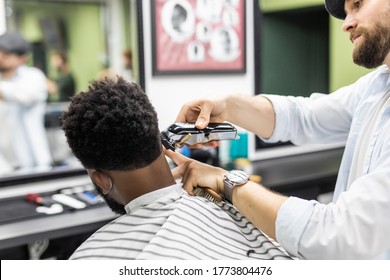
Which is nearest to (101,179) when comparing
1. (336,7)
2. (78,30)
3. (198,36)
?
(336,7)

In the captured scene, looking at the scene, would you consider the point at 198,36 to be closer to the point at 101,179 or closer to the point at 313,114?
the point at 313,114

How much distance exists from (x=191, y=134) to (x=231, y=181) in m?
0.15

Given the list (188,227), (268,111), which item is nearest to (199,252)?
(188,227)

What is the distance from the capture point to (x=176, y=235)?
3.02ft

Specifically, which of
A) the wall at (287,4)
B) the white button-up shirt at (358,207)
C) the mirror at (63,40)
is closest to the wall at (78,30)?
the mirror at (63,40)

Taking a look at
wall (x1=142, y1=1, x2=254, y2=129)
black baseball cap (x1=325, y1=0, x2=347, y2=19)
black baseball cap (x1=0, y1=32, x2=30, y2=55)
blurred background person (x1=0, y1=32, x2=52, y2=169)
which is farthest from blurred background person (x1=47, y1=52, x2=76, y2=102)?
black baseball cap (x1=325, y1=0, x2=347, y2=19)

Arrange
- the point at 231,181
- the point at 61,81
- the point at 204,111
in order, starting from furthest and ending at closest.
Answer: the point at 61,81 < the point at 204,111 < the point at 231,181

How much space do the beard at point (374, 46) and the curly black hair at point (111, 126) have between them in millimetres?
556

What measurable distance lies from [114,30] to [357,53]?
2964 millimetres

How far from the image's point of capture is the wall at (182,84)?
211cm

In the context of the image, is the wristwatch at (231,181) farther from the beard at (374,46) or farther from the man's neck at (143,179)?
the beard at (374,46)

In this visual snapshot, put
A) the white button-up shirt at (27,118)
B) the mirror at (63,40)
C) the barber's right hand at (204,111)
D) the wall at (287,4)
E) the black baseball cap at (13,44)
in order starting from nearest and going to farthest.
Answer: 1. the barber's right hand at (204,111)
2. the black baseball cap at (13,44)
3. the wall at (287,4)
4. the white button-up shirt at (27,118)
5. the mirror at (63,40)

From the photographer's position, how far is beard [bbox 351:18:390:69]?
1.05m

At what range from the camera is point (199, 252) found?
3.01 ft
